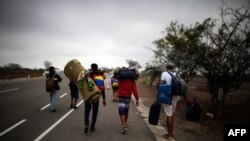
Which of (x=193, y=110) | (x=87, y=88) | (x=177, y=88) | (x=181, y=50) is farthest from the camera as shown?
(x=181, y=50)

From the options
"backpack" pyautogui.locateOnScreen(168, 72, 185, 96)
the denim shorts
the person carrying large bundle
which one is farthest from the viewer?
the denim shorts

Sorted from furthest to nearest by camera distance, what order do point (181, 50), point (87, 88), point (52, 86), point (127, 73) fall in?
point (181, 50) → point (52, 86) → point (127, 73) → point (87, 88)

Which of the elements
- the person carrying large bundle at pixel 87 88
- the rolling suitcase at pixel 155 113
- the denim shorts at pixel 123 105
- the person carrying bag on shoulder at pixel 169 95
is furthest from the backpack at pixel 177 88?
the person carrying large bundle at pixel 87 88

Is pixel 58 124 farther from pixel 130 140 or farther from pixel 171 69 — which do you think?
pixel 171 69

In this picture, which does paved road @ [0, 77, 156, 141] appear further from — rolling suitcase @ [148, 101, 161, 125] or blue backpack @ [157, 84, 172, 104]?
blue backpack @ [157, 84, 172, 104]

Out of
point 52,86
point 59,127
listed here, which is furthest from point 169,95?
point 52,86

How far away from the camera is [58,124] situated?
809 centimetres

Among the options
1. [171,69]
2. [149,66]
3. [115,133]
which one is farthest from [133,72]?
[149,66]

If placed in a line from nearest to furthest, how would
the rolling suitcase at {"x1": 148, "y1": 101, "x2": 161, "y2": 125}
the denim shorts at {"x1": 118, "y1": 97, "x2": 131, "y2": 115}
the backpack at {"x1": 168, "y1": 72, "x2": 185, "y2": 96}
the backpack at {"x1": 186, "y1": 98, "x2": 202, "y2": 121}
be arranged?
the backpack at {"x1": 168, "y1": 72, "x2": 185, "y2": 96} < the denim shorts at {"x1": 118, "y1": 97, "x2": 131, "y2": 115} < the rolling suitcase at {"x1": 148, "y1": 101, "x2": 161, "y2": 125} < the backpack at {"x1": 186, "y1": 98, "x2": 202, "y2": 121}

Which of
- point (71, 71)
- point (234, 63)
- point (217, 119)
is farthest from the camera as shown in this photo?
point (217, 119)

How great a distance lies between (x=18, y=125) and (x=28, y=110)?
2.87m

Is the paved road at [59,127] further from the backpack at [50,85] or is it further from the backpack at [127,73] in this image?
the backpack at [127,73]

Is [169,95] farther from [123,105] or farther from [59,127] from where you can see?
[59,127]

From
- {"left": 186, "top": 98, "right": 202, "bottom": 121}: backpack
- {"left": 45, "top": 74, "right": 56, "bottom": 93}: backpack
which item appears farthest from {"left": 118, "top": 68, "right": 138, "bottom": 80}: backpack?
{"left": 45, "top": 74, "right": 56, "bottom": 93}: backpack
